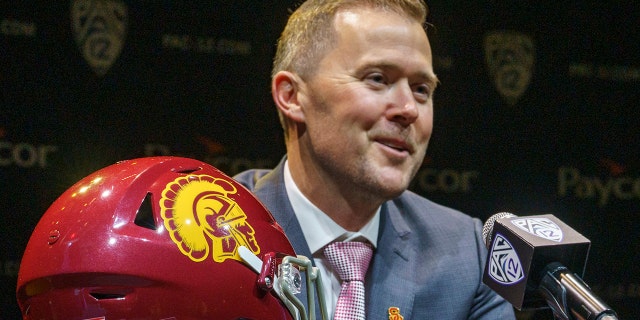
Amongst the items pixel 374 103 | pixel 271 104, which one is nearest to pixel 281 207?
pixel 374 103

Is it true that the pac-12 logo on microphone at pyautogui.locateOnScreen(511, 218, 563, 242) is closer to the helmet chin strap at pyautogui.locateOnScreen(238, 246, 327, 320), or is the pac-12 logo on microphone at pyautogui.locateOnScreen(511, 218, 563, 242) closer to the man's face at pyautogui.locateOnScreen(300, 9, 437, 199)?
the helmet chin strap at pyautogui.locateOnScreen(238, 246, 327, 320)

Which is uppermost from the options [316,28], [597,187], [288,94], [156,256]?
[316,28]

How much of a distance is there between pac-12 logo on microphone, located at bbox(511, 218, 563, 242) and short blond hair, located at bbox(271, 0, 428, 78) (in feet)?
2.54

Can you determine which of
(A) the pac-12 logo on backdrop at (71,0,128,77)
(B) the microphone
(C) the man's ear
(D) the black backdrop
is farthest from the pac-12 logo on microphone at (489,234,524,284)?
(A) the pac-12 logo on backdrop at (71,0,128,77)

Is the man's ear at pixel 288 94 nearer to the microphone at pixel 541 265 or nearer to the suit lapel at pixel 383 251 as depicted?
the suit lapel at pixel 383 251

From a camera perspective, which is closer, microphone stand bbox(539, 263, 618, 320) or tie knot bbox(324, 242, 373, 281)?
microphone stand bbox(539, 263, 618, 320)

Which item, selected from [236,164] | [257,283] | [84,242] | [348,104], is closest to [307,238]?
[348,104]

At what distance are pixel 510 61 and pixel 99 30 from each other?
153 cm

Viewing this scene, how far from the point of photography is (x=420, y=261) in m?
1.84

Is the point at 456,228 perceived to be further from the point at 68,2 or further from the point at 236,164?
the point at 68,2

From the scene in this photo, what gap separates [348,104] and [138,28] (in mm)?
1010

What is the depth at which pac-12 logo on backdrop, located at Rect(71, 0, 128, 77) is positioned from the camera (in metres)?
2.36

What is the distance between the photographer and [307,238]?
177 centimetres

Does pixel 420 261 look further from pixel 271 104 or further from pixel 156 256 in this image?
pixel 271 104
